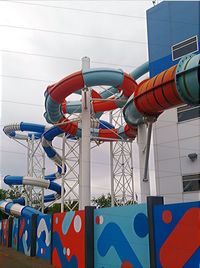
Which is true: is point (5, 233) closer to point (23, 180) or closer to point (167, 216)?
point (23, 180)

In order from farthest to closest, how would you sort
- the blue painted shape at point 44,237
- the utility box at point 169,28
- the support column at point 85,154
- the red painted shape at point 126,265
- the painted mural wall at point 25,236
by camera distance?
the support column at point 85,154, the painted mural wall at point 25,236, the blue painted shape at point 44,237, the utility box at point 169,28, the red painted shape at point 126,265

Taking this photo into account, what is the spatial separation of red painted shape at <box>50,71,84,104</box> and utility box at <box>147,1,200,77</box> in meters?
3.99

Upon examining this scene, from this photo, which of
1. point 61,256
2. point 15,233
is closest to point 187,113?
point 61,256

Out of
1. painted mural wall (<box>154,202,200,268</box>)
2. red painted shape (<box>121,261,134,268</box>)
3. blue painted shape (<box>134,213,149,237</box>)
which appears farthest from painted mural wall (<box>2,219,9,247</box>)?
painted mural wall (<box>154,202,200,268</box>)

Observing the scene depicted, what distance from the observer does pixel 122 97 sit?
1360cm

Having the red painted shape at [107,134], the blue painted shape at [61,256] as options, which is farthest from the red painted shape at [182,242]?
the red painted shape at [107,134]

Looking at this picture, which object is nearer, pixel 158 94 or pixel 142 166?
pixel 158 94

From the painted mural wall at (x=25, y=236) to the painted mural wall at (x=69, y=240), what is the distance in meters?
2.77

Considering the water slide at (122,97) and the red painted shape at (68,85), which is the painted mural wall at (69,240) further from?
the red painted shape at (68,85)

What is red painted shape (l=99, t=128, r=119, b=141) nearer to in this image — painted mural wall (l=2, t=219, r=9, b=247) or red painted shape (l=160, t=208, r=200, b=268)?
painted mural wall (l=2, t=219, r=9, b=247)

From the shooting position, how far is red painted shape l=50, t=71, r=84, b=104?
11320mm

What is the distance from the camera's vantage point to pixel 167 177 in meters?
7.53

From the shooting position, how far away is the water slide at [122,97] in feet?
19.1

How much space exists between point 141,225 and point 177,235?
1.04 m
